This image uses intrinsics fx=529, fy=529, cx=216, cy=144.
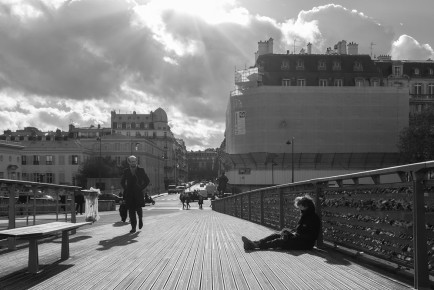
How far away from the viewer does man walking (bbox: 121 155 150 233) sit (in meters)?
12.7

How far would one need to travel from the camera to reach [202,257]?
7906 mm

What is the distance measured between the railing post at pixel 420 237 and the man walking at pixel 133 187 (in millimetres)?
8440

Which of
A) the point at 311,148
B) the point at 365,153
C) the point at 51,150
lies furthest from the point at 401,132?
the point at 51,150

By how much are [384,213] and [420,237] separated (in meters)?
1.12

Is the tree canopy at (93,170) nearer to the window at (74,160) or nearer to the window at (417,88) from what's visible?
the window at (74,160)

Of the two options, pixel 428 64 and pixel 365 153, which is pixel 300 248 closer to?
pixel 365 153

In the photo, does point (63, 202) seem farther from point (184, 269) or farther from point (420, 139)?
point (420, 139)

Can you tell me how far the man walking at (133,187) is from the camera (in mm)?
12703

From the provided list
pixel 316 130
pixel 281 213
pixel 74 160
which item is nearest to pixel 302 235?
pixel 281 213

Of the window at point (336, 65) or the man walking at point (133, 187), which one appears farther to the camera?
the window at point (336, 65)

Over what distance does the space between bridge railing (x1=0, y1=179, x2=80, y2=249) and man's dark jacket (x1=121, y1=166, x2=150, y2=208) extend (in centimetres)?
131

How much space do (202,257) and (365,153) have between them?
73762mm

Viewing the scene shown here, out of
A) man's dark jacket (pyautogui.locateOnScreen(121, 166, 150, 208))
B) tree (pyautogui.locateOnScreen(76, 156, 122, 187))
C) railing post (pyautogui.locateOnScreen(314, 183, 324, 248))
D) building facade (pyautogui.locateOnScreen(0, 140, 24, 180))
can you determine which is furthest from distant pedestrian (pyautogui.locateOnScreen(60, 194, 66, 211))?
tree (pyautogui.locateOnScreen(76, 156, 122, 187))

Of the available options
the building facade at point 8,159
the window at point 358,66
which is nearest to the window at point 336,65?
the window at point 358,66
